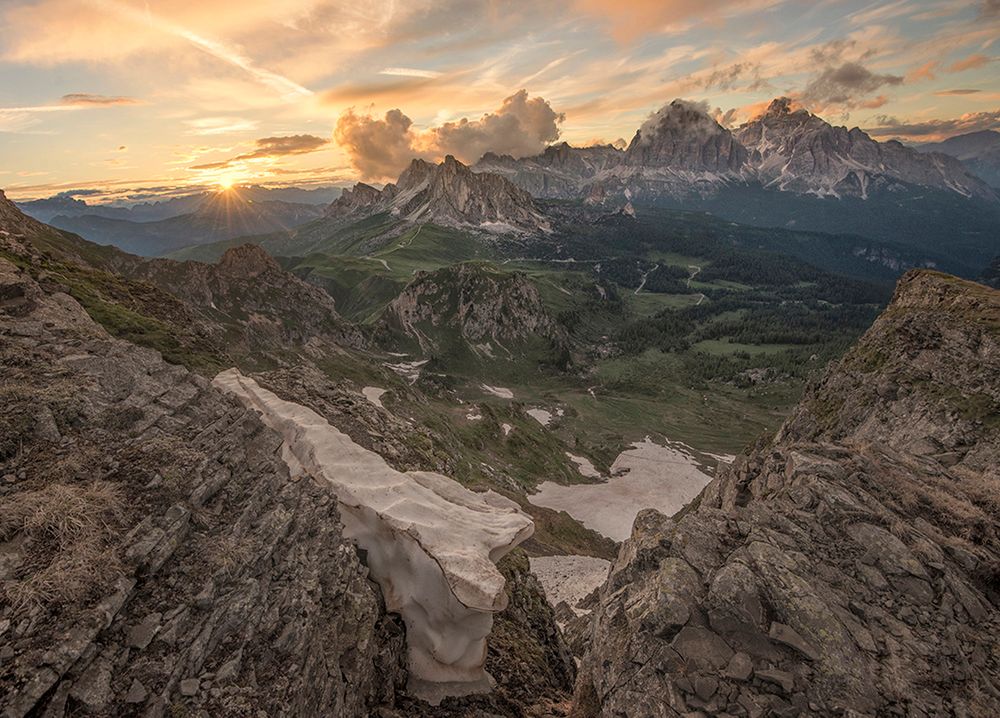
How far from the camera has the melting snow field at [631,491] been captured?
88.5m

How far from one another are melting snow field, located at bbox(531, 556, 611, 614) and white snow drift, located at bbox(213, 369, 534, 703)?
86.1ft

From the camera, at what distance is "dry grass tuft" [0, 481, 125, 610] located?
11.4m

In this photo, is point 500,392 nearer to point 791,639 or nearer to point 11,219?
point 11,219

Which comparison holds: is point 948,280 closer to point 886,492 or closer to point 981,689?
point 886,492

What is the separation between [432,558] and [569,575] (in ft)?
122

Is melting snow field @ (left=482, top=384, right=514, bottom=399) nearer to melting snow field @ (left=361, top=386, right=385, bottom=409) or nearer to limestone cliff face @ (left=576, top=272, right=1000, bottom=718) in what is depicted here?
melting snow field @ (left=361, top=386, right=385, bottom=409)

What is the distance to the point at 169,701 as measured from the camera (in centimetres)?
1134

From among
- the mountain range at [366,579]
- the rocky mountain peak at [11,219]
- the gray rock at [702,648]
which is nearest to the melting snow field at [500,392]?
the rocky mountain peak at [11,219]

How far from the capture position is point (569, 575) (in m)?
50.6

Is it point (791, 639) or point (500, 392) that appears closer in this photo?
point (791, 639)

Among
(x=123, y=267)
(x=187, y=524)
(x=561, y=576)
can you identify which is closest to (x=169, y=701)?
(x=187, y=524)

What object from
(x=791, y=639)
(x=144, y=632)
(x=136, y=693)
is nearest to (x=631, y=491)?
(x=791, y=639)

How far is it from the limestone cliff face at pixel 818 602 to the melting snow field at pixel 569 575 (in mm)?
23857

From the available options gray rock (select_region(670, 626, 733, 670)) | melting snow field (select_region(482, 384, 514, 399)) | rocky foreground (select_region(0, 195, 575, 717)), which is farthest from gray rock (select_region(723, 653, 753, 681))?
melting snow field (select_region(482, 384, 514, 399))
